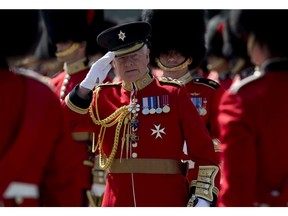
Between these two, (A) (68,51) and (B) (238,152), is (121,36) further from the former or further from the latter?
(A) (68,51)

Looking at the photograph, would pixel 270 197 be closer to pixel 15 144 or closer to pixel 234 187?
pixel 234 187

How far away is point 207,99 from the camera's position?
231 inches

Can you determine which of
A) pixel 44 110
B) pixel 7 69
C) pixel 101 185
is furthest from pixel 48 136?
pixel 101 185

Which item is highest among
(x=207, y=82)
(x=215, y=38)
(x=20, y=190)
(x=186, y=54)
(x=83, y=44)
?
(x=215, y=38)

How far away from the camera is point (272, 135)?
3.54 metres

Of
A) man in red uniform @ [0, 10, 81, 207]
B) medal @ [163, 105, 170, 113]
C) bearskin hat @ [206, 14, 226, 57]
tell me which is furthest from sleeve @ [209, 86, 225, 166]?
bearskin hat @ [206, 14, 226, 57]

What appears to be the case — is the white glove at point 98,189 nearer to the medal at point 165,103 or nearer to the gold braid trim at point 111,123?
the gold braid trim at point 111,123

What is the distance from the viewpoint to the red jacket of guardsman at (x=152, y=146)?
464cm

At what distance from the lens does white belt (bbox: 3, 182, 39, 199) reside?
133 inches

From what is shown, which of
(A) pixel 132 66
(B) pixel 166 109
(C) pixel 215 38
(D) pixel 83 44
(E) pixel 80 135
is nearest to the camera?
(B) pixel 166 109

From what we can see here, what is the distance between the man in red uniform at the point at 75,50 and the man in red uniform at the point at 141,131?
134cm

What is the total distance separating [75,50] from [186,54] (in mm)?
944

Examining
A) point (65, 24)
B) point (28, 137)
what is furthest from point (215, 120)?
point (28, 137)

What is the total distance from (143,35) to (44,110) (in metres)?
1.71
